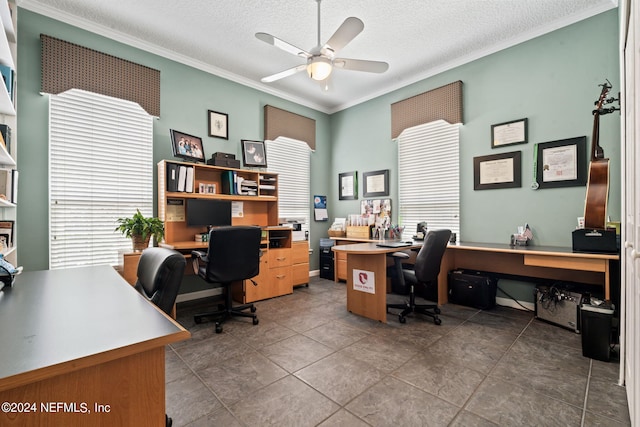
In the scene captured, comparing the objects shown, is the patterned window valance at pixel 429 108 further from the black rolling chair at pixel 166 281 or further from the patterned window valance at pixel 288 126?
the black rolling chair at pixel 166 281

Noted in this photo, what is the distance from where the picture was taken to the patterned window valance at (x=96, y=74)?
2.94 meters

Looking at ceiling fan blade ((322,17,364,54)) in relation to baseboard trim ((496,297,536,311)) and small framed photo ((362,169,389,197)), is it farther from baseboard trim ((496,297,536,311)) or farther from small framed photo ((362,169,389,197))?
baseboard trim ((496,297,536,311))

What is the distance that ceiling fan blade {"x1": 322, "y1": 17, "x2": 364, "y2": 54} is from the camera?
229cm

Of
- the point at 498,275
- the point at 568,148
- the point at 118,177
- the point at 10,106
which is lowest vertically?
the point at 498,275

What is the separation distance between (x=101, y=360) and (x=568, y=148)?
13.7 feet

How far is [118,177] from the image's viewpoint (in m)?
3.37

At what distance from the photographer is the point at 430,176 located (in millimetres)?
4293

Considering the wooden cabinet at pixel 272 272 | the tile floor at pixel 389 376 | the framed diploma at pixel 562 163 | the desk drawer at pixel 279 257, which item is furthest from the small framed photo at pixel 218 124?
the framed diploma at pixel 562 163

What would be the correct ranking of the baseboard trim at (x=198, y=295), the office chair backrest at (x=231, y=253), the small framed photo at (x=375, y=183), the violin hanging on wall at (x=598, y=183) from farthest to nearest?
the small framed photo at (x=375, y=183)
the baseboard trim at (x=198, y=295)
the office chair backrest at (x=231, y=253)
the violin hanging on wall at (x=598, y=183)

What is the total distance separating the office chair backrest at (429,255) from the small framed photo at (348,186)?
2.42 metres

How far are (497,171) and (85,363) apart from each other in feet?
13.6

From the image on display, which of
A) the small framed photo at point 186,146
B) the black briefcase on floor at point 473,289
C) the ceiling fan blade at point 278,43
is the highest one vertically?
the ceiling fan blade at point 278,43

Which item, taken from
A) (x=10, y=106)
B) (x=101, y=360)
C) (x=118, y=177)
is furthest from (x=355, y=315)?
(x=10, y=106)

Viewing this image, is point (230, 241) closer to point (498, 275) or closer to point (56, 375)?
point (56, 375)
